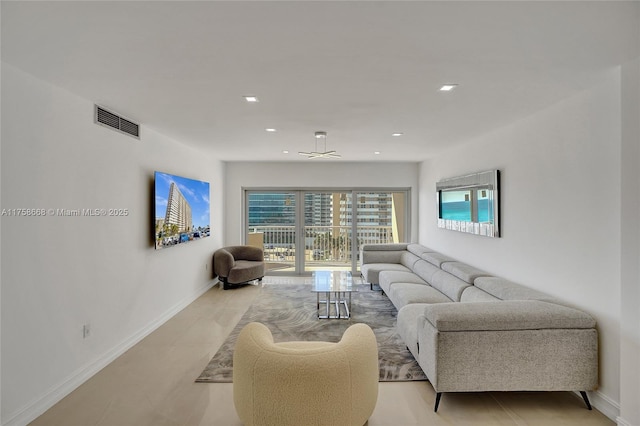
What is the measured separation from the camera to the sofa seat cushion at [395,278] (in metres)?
4.96

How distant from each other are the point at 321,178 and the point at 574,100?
4.92m

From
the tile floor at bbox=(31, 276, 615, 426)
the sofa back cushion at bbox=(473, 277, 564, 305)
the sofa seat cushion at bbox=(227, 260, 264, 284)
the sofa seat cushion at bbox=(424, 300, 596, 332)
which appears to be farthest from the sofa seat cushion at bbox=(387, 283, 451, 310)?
the sofa seat cushion at bbox=(227, 260, 264, 284)

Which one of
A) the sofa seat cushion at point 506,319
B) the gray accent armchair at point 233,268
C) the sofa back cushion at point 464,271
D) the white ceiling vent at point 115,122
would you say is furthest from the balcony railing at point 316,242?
the sofa seat cushion at point 506,319

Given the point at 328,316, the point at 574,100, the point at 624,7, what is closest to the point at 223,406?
the point at 328,316

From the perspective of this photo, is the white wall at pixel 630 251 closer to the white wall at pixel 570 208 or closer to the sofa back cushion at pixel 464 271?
the white wall at pixel 570 208

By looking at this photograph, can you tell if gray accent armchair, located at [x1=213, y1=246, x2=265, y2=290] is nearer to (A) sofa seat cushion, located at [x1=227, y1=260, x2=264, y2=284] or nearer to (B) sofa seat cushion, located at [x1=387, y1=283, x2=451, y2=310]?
(A) sofa seat cushion, located at [x1=227, y1=260, x2=264, y2=284]

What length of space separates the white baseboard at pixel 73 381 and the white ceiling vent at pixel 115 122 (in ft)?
7.12

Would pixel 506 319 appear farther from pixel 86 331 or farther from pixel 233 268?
pixel 233 268

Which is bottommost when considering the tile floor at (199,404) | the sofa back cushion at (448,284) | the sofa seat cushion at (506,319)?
the tile floor at (199,404)

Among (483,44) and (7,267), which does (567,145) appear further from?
(7,267)

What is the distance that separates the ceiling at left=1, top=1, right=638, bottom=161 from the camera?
1.64m

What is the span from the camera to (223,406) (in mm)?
2615

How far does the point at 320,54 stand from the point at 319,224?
5561 millimetres

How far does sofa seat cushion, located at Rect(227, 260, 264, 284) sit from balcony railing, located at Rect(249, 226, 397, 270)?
92 cm
